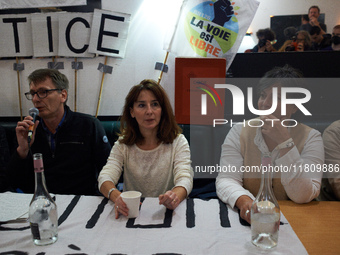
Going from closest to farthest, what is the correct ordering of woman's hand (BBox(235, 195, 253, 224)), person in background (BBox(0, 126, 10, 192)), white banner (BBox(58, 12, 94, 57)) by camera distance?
1. woman's hand (BBox(235, 195, 253, 224))
2. person in background (BBox(0, 126, 10, 192))
3. white banner (BBox(58, 12, 94, 57))

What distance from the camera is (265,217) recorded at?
3.02 feet

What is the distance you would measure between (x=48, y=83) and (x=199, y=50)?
123 centimetres

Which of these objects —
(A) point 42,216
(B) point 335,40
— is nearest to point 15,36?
(A) point 42,216

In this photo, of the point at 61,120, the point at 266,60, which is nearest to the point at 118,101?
the point at 61,120

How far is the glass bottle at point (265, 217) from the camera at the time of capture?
0.88 m

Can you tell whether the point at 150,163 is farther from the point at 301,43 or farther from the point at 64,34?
the point at 301,43

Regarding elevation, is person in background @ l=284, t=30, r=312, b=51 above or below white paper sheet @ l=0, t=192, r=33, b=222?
above

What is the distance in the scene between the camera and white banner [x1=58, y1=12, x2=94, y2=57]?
94.1 inches

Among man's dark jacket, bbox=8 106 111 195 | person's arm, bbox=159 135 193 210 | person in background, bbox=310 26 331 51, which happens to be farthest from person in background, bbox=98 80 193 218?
person in background, bbox=310 26 331 51

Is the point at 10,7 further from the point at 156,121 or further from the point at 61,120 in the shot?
the point at 156,121

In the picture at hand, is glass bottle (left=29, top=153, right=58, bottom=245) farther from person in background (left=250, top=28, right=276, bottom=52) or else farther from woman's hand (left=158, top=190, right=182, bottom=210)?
person in background (left=250, top=28, right=276, bottom=52)

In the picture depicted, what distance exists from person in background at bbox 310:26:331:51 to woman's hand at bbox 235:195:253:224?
1.97 m

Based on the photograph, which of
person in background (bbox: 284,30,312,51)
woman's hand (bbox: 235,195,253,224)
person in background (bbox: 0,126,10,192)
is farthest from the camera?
person in background (bbox: 284,30,312,51)

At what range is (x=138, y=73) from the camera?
2506mm
